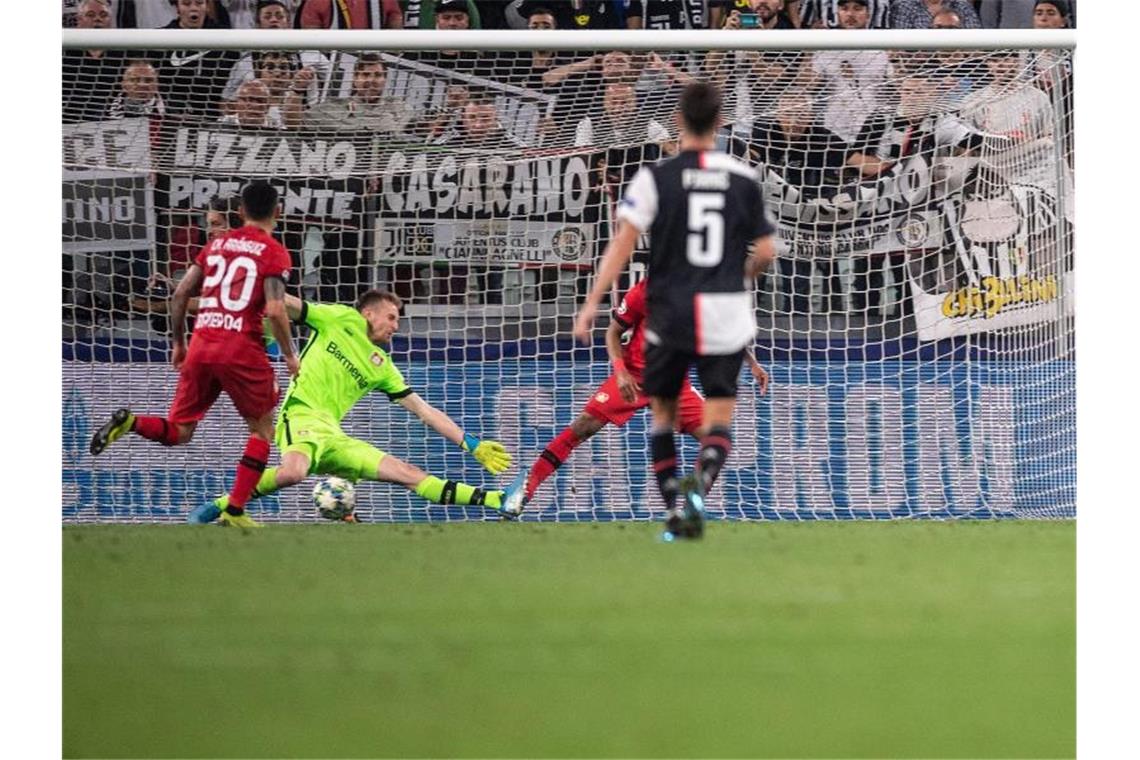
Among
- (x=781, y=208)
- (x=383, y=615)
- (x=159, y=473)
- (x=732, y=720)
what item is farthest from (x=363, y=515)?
(x=732, y=720)

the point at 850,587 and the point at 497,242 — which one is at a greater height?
the point at 497,242

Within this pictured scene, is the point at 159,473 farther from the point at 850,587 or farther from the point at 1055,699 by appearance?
the point at 1055,699

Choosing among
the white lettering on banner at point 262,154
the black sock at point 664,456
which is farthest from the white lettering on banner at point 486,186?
the black sock at point 664,456

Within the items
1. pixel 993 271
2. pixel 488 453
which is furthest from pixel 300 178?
pixel 993 271

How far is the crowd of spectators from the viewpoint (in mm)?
8633

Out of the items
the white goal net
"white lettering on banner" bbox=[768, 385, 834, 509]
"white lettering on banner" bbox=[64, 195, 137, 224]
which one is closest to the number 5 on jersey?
the white goal net

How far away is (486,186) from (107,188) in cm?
191

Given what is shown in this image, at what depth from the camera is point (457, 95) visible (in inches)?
355

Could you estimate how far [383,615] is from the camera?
16.6ft

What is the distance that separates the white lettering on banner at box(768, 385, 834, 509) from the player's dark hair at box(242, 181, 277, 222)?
3.08m

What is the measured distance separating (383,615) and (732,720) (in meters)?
1.51

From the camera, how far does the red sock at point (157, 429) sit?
768 centimetres
